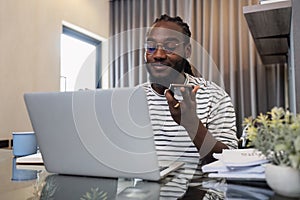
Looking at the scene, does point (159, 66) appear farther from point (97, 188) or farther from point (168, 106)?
point (97, 188)

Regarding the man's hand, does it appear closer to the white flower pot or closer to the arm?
the arm

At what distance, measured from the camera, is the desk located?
0.62 meters

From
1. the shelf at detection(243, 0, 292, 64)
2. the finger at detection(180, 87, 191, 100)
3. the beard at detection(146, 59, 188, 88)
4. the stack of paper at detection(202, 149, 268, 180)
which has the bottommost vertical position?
the stack of paper at detection(202, 149, 268, 180)

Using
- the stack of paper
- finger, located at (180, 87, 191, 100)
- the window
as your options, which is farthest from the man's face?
the window

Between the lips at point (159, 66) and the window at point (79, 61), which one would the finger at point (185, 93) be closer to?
the lips at point (159, 66)

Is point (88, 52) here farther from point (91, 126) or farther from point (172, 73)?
point (91, 126)

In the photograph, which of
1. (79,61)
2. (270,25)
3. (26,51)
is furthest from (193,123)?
(79,61)

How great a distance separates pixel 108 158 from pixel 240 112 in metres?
2.27

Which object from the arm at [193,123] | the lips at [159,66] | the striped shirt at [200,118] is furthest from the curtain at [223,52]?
the arm at [193,123]

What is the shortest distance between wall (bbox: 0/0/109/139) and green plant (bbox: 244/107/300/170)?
1976mm

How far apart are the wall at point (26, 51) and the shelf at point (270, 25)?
1.60 metres

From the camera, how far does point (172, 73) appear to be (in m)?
1.48

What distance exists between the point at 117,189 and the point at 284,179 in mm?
330

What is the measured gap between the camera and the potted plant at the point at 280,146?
1.70 feet
